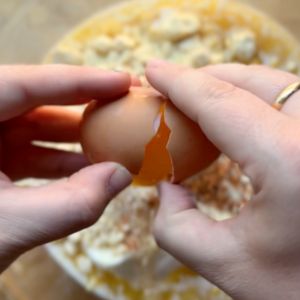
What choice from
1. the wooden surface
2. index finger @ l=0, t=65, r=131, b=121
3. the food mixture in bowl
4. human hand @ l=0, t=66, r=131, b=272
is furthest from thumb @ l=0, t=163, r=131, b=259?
the wooden surface

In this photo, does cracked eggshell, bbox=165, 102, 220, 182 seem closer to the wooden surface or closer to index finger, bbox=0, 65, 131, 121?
index finger, bbox=0, 65, 131, 121

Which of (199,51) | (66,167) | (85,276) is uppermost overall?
(199,51)

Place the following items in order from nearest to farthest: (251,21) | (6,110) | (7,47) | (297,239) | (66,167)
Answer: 1. (297,239)
2. (6,110)
3. (66,167)
4. (251,21)
5. (7,47)

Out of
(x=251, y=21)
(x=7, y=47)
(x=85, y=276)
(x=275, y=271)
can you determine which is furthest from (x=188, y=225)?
(x=7, y=47)

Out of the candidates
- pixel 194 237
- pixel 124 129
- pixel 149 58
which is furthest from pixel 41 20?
pixel 194 237

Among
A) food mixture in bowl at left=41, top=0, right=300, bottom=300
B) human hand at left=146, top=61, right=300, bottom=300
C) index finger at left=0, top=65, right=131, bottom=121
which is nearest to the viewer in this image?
human hand at left=146, top=61, right=300, bottom=300

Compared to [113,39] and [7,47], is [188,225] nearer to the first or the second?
[113,39]

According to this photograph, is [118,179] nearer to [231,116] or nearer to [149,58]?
[231,116]
